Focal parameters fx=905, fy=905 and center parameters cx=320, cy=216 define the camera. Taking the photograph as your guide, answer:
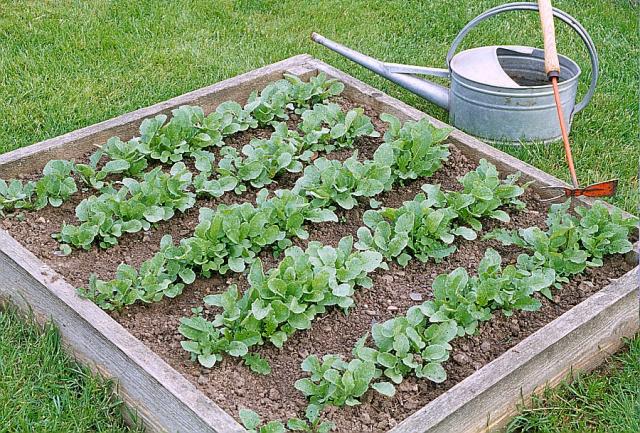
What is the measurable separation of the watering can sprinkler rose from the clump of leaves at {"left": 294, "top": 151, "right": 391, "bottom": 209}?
65 centimetres

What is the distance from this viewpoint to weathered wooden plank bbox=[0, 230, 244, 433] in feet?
7.37

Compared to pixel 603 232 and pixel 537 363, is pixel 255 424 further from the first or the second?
pixel 603 232

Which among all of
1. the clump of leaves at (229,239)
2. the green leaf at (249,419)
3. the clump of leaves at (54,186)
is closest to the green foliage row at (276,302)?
the clump of leaves at (229,239)

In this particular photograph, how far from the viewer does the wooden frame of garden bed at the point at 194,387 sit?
7.36ft

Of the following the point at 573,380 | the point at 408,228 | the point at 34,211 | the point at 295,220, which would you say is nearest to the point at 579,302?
the point at 573,380

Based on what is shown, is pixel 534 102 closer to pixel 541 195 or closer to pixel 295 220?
pixel 541 195

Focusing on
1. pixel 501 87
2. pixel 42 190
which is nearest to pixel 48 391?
pixel 42 190

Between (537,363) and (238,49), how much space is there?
2656 mm

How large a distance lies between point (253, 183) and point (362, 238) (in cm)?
56

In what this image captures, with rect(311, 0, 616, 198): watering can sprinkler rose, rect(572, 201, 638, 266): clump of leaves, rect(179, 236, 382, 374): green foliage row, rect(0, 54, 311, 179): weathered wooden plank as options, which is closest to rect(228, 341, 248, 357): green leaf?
rect(179, 236, 382, 374): green foliage row

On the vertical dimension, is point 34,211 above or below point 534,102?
below

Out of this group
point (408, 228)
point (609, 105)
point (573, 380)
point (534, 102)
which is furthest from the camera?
point (609, 105)

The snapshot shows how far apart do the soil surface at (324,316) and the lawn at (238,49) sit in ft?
2.22

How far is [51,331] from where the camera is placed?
8.75 ft
